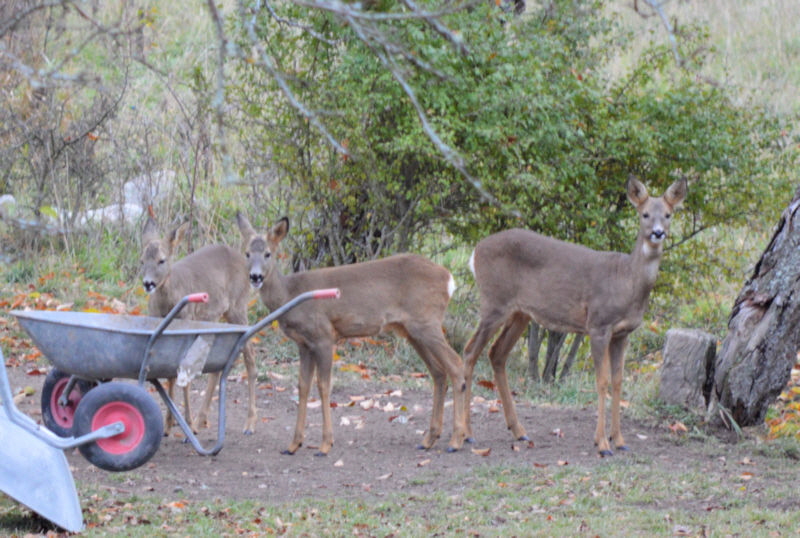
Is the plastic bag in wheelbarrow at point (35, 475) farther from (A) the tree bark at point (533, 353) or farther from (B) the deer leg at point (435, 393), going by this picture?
(A) the tree bark at point (533, 353)

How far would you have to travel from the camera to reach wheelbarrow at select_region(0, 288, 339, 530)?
17.4 feet

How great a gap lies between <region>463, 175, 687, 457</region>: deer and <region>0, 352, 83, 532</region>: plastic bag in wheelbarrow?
361 centimetres

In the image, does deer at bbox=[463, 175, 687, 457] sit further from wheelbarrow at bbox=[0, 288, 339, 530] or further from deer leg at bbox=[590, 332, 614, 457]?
wheelbarrow at bbox=[0, 288, 339, 530]

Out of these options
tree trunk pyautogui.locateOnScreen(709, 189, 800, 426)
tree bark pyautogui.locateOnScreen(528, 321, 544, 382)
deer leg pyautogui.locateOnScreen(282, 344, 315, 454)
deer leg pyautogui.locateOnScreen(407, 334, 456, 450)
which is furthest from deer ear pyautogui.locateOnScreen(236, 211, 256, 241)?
tree trunk pyautogui.locateOnScreen(709, 189, 800, 426)

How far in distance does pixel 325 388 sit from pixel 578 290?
204cm

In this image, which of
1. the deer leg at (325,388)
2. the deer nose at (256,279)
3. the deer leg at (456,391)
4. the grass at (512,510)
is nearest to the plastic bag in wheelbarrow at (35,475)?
the grass at (512,510)

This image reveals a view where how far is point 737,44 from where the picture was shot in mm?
21656

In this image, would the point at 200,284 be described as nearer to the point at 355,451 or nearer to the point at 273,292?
the point at 273,292


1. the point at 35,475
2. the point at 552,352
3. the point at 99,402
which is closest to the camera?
the point at 35,475

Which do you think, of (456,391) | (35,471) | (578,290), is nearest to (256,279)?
(456,391)

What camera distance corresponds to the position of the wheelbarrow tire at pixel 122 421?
593 centimetres

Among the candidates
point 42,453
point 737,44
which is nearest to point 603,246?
point 42,453

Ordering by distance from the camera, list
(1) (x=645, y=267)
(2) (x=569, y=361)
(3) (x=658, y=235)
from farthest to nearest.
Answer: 1. (2) (x=569, y=361)
2. (1) (x=645, y=267)
3. (3) (x=658, y=235)

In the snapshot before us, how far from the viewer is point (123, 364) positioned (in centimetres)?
627
